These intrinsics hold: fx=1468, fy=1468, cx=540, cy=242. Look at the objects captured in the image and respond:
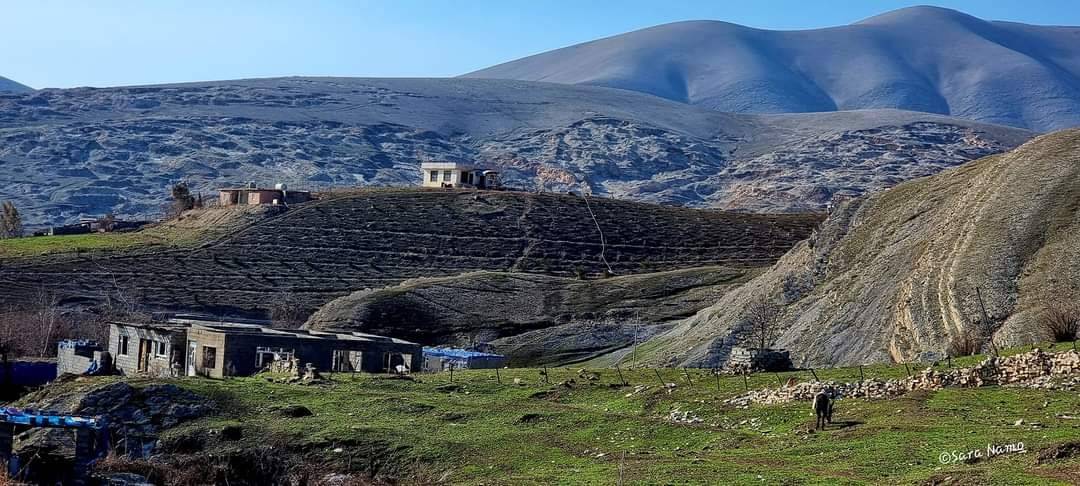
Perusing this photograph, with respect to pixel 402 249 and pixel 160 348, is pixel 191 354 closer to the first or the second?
pixel 160 348

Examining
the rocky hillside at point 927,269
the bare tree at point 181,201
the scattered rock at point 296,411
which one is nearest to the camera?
the scattered rock at point 296,411

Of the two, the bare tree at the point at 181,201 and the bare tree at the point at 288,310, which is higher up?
the bare tree at the point at 181,201

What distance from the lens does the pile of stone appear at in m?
30.1

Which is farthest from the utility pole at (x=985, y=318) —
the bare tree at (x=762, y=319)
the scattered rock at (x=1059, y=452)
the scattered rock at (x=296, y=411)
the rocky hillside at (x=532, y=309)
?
the rocky hillside at (x=532, y=309)

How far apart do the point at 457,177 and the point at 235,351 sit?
248 feet

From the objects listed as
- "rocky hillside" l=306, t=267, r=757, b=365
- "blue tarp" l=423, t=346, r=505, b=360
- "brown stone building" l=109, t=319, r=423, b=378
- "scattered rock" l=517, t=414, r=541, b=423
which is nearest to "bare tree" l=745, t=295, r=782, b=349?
"blue tarp" l=423, t=346, r=505, b=360

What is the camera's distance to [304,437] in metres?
32.9

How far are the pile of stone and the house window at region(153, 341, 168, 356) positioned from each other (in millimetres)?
26148

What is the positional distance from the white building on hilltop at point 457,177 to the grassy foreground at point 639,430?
82547 mm

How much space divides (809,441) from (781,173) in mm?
167254

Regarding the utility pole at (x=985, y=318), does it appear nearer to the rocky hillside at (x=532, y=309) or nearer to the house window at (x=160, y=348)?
the rocky hillside at (x=532, y=309)

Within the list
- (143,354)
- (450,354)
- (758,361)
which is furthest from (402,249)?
(758,361)
